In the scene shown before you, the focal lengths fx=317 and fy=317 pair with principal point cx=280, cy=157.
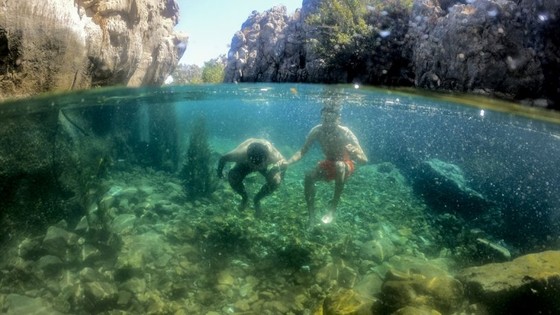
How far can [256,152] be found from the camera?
770cm

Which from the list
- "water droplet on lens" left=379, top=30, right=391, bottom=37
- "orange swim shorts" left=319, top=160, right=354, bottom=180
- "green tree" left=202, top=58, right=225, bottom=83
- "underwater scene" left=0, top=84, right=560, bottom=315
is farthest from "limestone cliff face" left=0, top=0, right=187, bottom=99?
"green tree" left=202, top=58, right=225, bottom=83

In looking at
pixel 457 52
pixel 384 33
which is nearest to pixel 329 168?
pixel 457 52

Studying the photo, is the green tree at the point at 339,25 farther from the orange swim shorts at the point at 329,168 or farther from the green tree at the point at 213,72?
the orange swim shorts at the point at 329,168

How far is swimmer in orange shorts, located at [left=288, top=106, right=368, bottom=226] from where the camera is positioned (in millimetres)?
8047

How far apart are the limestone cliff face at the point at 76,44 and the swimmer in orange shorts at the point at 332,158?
7611 millimetres

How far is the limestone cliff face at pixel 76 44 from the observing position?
320 inches

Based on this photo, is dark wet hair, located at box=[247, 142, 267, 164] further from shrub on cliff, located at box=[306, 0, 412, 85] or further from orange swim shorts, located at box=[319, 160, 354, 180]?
shrub on cliff, located at box=[306, 0, 412, 85]

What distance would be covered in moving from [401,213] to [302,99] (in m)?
10.2

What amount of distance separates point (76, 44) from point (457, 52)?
14985mm

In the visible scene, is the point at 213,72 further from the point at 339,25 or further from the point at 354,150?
the point at 354,150

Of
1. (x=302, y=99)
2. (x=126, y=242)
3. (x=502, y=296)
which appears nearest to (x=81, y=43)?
(x=126, y=242)

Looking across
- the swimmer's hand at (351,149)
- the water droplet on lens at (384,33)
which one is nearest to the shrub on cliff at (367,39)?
the water droplet on lens at (384,33)

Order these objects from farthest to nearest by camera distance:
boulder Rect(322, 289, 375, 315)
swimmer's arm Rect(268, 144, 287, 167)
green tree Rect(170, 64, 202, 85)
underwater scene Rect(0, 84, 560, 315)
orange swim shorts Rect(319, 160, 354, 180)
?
1. green tree Rect(170, 64, 202, 85)
2. orange swim shorts Rect(319, 160, 354, 180)
3. swimmer's arm Rect(268, 144, 287, 167)
4. underwater scene Rect(0, 84, 560, 315)
5. boulder Rect(322, 289, 375, 315)

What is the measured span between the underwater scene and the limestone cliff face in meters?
0.96
